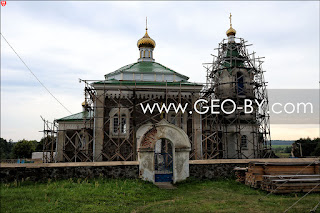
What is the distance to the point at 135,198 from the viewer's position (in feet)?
30.0

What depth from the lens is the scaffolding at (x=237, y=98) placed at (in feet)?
76.1

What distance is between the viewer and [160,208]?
7883 millimetres

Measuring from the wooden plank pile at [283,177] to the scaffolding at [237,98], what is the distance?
10.9 meters

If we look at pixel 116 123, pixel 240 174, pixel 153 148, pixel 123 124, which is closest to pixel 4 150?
pixel 116 123

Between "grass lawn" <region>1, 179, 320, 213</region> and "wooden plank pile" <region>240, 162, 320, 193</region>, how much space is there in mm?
354

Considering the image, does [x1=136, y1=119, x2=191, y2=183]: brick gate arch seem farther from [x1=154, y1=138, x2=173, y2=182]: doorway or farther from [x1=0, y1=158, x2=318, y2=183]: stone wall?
[x1=154, y1=138, x2=173, y2=182]: doorway

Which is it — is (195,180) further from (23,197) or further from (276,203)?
(23,197)

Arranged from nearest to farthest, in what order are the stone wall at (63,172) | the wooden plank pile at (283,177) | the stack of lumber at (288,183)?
the stack of lumber at (288,183) < the wooden plank pile at (283,177) < the stone wall at (63,172)

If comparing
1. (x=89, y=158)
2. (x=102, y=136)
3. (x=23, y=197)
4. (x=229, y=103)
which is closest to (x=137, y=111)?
(x=102, y=136)

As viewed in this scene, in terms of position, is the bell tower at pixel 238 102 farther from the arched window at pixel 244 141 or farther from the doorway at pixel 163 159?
the doorway at pixel 163 159

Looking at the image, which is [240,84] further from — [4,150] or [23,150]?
[4,150]

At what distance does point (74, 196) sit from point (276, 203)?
21.4 ft

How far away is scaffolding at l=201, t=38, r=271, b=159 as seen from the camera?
23.2 metres

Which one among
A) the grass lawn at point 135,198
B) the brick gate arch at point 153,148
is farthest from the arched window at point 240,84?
the grass lawn at point 135,198
